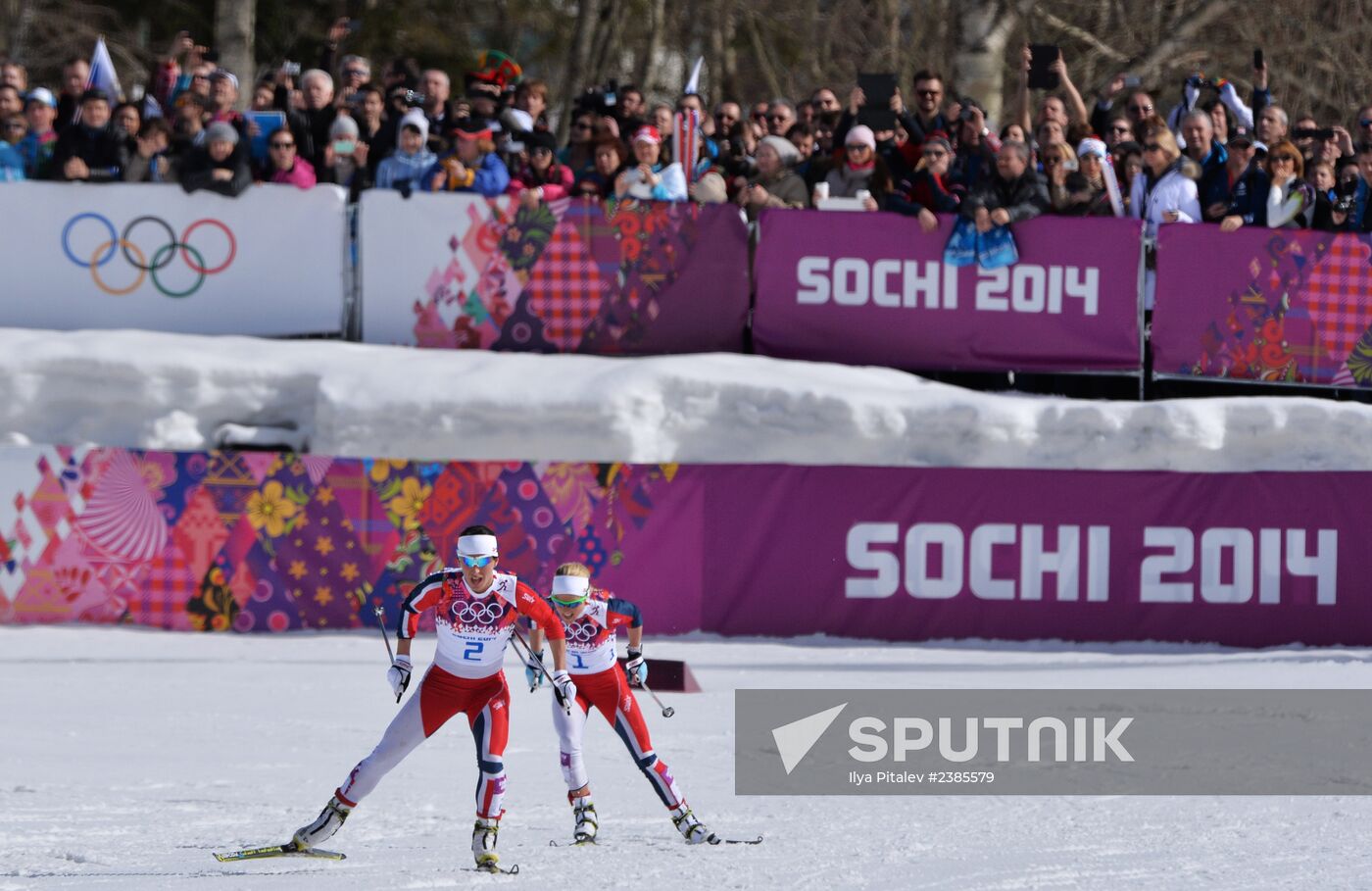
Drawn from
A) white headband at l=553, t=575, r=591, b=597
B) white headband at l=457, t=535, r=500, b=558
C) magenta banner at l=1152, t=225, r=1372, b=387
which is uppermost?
magenta banner at l=1152, t=225, r=1372, b=387

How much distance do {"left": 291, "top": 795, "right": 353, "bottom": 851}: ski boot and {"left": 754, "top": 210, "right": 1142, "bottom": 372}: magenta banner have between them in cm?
632

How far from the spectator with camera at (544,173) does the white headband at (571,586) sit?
5.28 metres

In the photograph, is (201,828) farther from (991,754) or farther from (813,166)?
(813,166)

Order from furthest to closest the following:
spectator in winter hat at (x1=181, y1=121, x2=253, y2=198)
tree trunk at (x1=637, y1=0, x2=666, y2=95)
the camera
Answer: tree trunk at (x1=637, y1=0, x2=666, y2=95)
the camera
spectator in winter hat at (x1=181, y1=121, x2=253, y2=198)

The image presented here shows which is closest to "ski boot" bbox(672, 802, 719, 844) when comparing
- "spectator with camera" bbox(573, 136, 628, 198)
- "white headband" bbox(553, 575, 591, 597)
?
"white headband" bbox(553, 575, 591, 597)

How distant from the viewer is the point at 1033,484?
41.8ft

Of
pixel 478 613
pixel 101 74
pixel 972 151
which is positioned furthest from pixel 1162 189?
pixel 101 74

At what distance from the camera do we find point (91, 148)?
1284 centimetres

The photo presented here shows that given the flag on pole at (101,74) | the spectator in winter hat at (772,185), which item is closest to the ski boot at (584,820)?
the spectator in winter hat at (772,185)

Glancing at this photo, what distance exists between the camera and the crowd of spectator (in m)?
12.8

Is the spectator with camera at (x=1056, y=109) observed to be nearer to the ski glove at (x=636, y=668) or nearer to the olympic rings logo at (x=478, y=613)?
the ski glove at (x=636, y=668)

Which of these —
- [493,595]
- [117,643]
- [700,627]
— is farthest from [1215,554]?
[117,643]

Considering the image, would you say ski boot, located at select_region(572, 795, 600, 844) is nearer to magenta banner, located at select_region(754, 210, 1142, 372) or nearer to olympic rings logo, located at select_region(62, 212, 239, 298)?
magenta banner, located at select_region(754, 210, 1142, 372)

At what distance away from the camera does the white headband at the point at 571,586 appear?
8.16 metres
